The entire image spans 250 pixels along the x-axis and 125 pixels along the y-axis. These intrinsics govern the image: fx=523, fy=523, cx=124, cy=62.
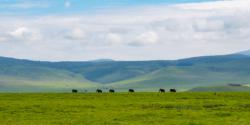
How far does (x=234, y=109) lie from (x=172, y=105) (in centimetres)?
728

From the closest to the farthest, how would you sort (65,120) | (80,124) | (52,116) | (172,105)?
(80,124) → (65,120) → (52,116) → (172,105)

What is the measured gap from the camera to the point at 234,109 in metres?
45.6

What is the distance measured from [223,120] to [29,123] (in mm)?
13239

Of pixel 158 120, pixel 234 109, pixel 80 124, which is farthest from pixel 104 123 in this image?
pixel 234 109

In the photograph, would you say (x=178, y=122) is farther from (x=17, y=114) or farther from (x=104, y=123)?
(x=17, y=114)

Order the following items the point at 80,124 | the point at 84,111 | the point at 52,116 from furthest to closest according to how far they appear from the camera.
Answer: the point at 84,111, the point at 52,116, the point at 80,124

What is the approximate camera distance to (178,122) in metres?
34.8

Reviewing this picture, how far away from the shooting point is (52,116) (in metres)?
39.9

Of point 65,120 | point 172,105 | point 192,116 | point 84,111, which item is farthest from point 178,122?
point 172,105

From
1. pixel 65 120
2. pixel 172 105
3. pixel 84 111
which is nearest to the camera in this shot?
pixel 65 120

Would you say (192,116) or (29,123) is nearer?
(29,123)

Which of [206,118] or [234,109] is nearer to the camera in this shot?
[206,118]

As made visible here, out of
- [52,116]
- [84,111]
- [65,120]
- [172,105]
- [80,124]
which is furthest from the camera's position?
[172,105]

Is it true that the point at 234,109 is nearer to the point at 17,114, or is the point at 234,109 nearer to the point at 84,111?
the point at 84,111
